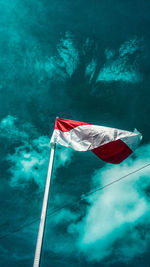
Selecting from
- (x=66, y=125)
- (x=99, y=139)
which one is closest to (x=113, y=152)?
(x=99, y=139)

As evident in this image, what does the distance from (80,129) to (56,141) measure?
59.8 inches

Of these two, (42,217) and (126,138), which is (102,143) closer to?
(126,138)

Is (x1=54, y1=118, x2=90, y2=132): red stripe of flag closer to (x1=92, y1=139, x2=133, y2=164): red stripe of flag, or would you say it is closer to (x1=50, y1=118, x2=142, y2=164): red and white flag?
(x1=50, y1=118, x2=142, y2=164): red and white flag

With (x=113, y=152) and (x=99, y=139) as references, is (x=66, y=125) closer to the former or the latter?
(x=99, y=139)

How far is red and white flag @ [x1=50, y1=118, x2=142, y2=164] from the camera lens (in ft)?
26.9

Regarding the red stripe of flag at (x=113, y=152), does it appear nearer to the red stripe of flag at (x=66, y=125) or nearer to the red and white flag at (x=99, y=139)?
the red and white flag at (x=99, y=139)

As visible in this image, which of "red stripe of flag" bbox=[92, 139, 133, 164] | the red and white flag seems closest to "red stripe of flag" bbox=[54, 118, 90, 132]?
the red and white flag

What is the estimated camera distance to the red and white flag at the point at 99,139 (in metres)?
8.20

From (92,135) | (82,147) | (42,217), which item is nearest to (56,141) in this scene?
(82,147)

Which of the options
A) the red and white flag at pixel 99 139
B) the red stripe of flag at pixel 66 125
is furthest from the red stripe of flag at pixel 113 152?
the red stripe of flag at pixel 66 125

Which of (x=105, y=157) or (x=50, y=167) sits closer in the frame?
(x=50, y=167)

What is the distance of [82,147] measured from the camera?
811cm

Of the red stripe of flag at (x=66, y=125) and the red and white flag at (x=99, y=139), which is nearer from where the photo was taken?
the red and white flag at (x=99, y=139)

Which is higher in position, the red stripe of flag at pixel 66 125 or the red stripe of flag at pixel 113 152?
the red stripe of flag at pixel 66 125
